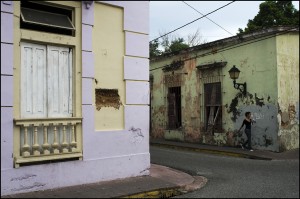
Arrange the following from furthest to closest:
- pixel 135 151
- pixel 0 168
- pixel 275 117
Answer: pixel 275 117 → pixel 135 151 → pixel 0 168

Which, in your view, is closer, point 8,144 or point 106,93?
point 8,144

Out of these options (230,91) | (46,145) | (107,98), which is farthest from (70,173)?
(230,91)

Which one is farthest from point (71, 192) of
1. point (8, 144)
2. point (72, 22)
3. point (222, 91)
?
point (222, 91)

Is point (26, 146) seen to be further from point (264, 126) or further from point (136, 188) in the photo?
point (264, 126)

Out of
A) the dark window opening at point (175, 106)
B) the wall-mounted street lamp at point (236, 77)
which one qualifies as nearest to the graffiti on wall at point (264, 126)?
the wall-mounted street lamp at point (236, 77)

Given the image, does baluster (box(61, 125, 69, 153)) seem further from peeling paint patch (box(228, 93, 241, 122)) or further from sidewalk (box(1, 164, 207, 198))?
peeling paint patch (box(228, 93, 241, 122))

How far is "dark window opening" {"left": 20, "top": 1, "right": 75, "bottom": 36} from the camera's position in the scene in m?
6.81

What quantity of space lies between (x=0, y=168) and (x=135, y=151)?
9.59 ft

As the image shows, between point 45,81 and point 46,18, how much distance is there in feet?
3.90

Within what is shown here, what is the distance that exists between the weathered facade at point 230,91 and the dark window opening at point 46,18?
8.16 m

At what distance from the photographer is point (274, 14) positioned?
73.9 feet

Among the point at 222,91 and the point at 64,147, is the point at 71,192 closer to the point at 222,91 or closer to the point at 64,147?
the point at 64,147

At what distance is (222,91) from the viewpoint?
15281mm

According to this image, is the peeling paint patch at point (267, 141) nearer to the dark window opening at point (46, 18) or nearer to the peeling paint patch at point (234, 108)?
the peeling paint patch at point (234, 108)
